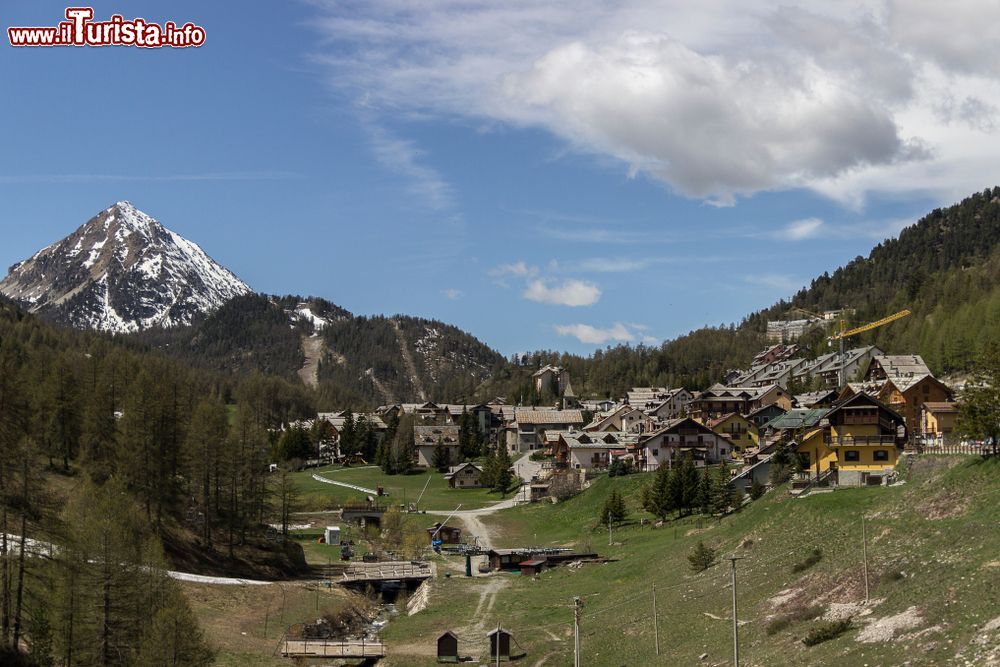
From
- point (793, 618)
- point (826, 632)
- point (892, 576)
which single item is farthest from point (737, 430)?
point (826, 632)

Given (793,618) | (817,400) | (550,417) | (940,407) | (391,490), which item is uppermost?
(550,417)

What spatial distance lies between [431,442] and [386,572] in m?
86.7

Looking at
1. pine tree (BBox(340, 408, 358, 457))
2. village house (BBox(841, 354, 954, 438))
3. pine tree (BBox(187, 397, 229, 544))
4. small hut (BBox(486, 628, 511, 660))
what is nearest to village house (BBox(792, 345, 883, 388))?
village house (BBox(841, 354, 954, 438))

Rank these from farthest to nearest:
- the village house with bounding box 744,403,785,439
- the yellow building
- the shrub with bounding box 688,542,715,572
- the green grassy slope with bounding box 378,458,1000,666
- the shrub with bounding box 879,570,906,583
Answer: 1. the village house with bounding box 744,403,785,439
2. the yellow building
3. the shrub with bounding box 688,542,715,572
4. the shrub with bounding box 879,570,906,583
5. the green grassy slope with bounding box 378,458,1000,666

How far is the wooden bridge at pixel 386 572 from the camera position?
8556 cm

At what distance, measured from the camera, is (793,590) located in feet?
163

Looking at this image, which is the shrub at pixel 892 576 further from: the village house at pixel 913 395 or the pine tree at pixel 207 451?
the pine tree at pixel 207 451

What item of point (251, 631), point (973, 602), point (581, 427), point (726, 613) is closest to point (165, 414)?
point (251, 631)

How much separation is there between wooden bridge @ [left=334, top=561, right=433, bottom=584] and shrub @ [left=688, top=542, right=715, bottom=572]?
30.4 meters

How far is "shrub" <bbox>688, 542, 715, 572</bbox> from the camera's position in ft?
204

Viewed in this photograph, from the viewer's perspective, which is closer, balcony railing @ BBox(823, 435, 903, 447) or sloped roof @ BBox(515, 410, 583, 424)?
balcony railing @ BBox(823, 435, 903, 447)

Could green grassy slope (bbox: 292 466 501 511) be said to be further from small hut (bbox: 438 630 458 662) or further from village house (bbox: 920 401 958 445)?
small hut (bbox: 438 630 458 662)

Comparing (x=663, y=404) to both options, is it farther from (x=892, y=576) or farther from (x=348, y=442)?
(x=892, y=576)

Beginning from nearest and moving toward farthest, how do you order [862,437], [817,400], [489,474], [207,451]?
[862,437] → [207,451] → [817,400] → [489,474]
